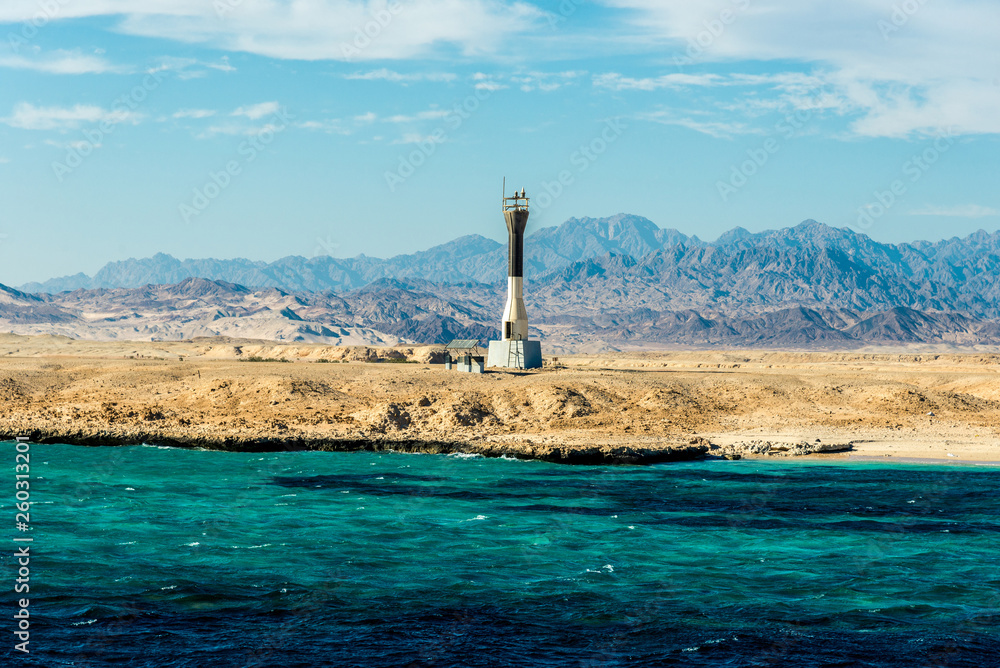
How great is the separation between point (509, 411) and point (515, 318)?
60.0 feet

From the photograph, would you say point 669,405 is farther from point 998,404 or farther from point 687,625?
point 687,625

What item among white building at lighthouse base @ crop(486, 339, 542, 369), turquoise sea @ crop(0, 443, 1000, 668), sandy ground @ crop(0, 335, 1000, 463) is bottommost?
turquoise sea @ crop(0, 443, 1000, 668)

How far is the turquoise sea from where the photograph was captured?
1995cm

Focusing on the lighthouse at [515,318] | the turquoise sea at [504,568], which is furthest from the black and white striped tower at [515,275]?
the turquoise sea at [504,568]

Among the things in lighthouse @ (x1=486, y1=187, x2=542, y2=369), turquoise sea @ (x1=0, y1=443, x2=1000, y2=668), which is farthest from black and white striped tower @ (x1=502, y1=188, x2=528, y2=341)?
turquoise sea @ (x1=0, y1=443, x2=1000, y2=668)

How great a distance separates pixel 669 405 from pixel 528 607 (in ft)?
112

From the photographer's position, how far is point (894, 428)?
52.0 m

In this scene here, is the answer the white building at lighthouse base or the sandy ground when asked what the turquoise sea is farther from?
the white building at lighthouse base

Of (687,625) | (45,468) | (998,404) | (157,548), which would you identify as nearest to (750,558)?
(687,625)

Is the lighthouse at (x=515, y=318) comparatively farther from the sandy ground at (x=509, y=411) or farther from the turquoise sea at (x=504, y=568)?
the turquoise sea at (x=504, y=568)

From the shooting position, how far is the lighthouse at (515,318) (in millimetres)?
69875

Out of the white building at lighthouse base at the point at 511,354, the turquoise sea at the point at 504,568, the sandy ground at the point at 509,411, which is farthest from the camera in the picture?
the white building at lighthouse base at the point at 511,354

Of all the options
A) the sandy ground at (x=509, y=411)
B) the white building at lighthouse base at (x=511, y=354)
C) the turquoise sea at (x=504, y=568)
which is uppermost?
the white building at lighthouse base at (x=511, y=354)

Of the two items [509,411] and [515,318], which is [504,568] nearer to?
[509,411]
